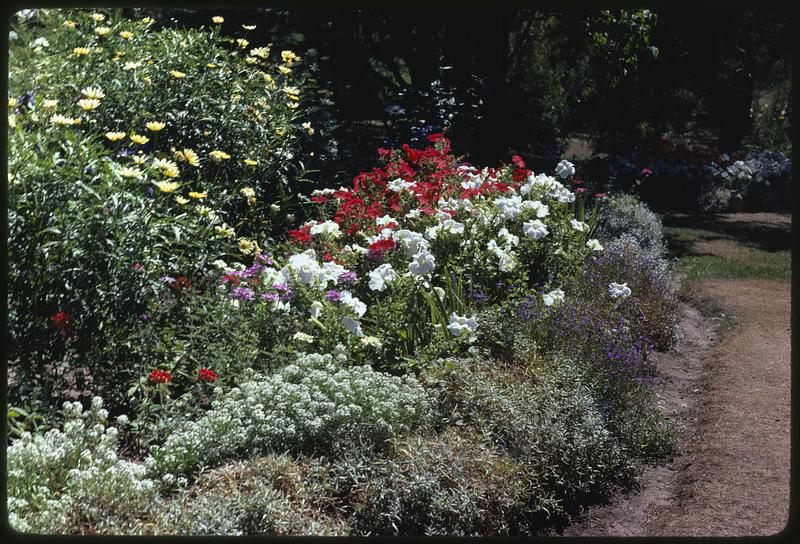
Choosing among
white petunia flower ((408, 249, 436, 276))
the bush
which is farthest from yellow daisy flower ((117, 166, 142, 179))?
white petunia flower ((408, 249, 436, 276))

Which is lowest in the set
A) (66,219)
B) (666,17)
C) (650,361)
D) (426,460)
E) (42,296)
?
(650,361)

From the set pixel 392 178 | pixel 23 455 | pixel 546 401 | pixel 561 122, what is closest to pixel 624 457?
pixel 546 401

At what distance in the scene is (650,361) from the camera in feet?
18.1

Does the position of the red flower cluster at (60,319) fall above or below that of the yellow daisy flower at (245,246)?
above

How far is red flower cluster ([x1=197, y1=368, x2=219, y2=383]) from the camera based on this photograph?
12.5 feet

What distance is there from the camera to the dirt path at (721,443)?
12.3 feet

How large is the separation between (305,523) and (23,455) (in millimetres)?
1123

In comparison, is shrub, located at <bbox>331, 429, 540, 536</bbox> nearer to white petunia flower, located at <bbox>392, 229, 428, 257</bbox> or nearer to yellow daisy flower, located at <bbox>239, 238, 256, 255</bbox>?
white petunia flower, located at <bbox>392, 229, 428, 257</bbox>

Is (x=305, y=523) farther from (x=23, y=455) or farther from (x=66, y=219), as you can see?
(x=66, y=219)

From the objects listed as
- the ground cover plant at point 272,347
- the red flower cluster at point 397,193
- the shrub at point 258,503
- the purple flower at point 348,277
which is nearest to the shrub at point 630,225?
the red flower cluster at point 397,193

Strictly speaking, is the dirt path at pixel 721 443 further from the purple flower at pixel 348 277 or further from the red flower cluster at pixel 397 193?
the red flower cluster at pixel 397 193

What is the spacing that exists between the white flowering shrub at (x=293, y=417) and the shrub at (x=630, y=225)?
13.5 ft

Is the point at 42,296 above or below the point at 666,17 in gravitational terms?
below

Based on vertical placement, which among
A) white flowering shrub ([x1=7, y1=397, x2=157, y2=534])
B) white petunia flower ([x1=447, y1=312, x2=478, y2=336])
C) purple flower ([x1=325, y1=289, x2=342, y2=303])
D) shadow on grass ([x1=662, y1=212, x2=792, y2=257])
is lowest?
shadow on grass ([x1=662, y1=212, x2=792, y2=257])
